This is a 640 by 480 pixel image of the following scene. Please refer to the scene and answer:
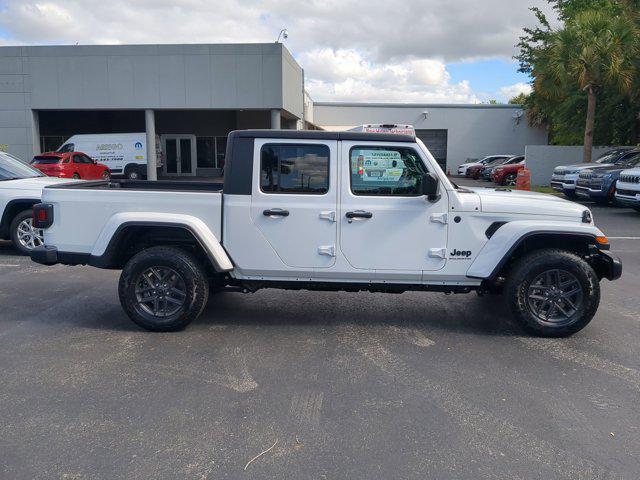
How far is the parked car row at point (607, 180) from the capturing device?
1518 cm

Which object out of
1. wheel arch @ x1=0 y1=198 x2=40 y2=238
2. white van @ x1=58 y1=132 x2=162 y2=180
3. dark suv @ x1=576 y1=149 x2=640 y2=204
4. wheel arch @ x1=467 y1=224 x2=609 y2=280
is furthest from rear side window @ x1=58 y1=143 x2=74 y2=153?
wheel arch @ x1=467 y1=224 x2=609 y2=280

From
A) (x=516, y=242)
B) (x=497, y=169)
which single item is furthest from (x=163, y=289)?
(x=497, y=169)

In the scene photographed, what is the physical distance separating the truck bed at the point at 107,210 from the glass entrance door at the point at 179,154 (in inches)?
1203

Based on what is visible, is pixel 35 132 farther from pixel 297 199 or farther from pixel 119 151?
pixel 297 199

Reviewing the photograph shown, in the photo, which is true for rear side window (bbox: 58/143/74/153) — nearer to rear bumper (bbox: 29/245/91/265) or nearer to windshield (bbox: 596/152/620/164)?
windshield (bbox: 596/152/620/164)

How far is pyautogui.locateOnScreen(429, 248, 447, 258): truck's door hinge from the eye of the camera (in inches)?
213

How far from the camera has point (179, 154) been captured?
35438 millimetres

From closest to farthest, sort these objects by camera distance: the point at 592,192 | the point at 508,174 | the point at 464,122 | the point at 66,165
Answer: the point at 592,192 < the point at 66,165 < the point at 508,174 < the point at 464,122

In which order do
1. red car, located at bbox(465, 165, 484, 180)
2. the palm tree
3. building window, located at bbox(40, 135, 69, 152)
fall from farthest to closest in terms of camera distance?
1. red car, located at bbox(465, 165, 484, 180)
2. building window, located at bbox(40, 135, 69, 152)
3. the palm tree

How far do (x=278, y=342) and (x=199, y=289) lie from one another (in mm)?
902

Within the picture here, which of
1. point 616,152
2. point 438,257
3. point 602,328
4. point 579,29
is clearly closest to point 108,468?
point 438,257

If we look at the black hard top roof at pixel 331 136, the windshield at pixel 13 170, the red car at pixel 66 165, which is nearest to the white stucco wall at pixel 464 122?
the red car at pixel 66 165

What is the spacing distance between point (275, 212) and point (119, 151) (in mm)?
25353

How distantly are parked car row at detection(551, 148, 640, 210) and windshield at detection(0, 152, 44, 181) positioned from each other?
14.0 metres
